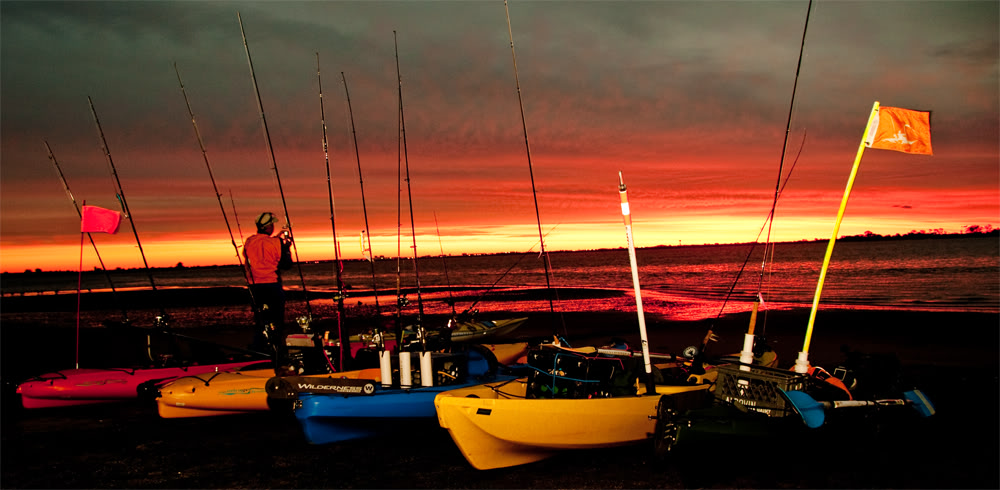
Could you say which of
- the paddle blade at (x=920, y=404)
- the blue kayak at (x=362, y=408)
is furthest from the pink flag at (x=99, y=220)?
the paddle blade at (x=920, y=404)

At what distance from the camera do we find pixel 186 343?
11.1 m

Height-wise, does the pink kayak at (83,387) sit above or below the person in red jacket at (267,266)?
below

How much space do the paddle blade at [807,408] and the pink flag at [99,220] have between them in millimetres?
9592

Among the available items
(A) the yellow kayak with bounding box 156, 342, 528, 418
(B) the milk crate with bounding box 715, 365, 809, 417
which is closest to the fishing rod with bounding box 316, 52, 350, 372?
(A) the yellow kayak with bounding box 156, 342, 528, 418

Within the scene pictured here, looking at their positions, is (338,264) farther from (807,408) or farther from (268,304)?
(807,408)

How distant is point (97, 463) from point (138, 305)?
3479 cm

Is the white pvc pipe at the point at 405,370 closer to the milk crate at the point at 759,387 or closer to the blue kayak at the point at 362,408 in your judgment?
the blue kayak at the point at 362,408

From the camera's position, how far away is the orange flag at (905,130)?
6.84m

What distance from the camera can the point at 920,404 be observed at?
738 centimetres

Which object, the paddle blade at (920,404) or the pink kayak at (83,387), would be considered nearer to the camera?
the paddle blade at (920,404)

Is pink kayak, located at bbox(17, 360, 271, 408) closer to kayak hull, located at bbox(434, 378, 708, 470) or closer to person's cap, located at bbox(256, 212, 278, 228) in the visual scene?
person's cap, located at bbox(256, 212, 278, 228)

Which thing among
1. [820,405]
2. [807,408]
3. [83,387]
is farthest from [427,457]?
[83,387]

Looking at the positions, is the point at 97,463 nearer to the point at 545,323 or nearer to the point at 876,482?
the point at 876,482

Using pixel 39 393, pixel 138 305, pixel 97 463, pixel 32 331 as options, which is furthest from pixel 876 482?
pixel 138 305
